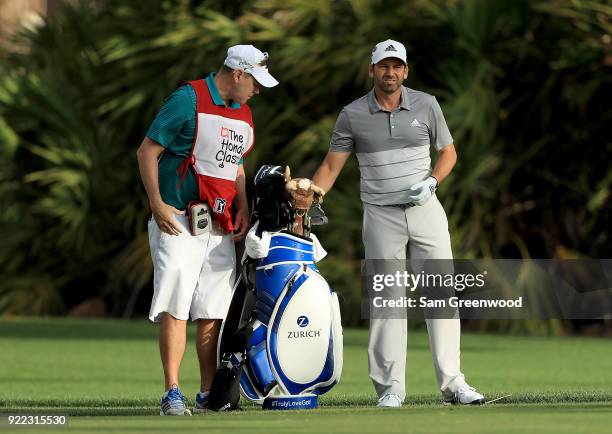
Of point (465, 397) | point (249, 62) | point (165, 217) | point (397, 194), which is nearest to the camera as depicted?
point (165, 217)

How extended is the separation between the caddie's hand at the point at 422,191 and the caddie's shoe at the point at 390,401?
0.99 meters

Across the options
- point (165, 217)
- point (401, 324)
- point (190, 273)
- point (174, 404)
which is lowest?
point (174, 404)

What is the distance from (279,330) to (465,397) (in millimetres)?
1036

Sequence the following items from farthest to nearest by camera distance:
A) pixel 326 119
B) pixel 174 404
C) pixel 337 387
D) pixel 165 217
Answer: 1. pixel 326 119
2. pixel 337 387
3. pixel 165 217
4. pixel 174 404

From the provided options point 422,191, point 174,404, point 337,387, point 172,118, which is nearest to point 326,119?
point 337,387

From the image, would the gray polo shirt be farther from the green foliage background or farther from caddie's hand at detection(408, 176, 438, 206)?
the green foliage background

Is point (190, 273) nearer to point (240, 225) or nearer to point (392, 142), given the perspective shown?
point (240, 225)

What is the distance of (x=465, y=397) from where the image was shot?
9.04 metres

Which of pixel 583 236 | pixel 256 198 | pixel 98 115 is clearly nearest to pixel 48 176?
pixel 98 115

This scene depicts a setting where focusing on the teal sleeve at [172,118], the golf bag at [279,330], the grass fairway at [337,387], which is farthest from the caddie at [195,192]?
the grass fairway at [337,387]

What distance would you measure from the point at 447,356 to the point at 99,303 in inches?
557

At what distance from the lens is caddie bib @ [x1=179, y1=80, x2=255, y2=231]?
884 cm

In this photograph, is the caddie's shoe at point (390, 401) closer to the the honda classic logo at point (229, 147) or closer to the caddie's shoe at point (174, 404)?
the caddie's shoe at point (174, 404)

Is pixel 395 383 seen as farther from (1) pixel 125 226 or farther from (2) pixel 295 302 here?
(1) pixel 125 226
